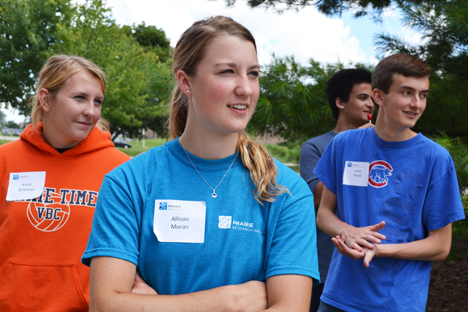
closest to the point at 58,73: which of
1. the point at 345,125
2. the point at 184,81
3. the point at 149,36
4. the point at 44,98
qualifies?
the point at 44,98

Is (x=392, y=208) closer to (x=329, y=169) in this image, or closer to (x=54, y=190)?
(x=329, y=169)

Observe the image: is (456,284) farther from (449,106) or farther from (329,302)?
(329,302)

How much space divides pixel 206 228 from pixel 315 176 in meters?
1.68

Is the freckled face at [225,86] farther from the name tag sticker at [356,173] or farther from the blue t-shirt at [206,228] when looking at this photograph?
the name tag sticker at [356,173]

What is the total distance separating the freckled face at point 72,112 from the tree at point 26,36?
17.1 m

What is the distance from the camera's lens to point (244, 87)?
1.34 metres

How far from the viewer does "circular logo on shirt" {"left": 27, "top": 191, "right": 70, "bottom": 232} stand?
6.52 ft

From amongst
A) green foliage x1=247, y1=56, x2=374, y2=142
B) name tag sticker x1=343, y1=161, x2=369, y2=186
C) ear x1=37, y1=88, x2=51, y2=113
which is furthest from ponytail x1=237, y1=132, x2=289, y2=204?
green foliage x1=247, y1=56, x2=374, y2=142

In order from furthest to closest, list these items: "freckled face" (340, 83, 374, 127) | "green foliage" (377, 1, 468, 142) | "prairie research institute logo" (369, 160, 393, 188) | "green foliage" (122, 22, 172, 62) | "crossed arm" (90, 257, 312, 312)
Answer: "green foliage" (122, 22, 172, 62) < "green foliage" (377, 1, 468, 142) < "freckled face" (340, 83, 374, 127) < "prairie research institute logo" (369, 160, 393, 188) < "crossed arm" (90, 257, 312, 312)

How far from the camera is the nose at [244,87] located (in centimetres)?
134

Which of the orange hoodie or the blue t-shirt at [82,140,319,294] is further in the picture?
the orange hoodie

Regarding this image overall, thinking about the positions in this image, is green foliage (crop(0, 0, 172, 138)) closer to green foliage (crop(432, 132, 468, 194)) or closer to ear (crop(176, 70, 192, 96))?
green foliage (crop(432, 132, 468, 194))

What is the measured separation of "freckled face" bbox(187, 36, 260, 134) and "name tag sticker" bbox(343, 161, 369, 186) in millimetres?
1070

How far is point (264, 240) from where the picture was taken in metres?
1.34
